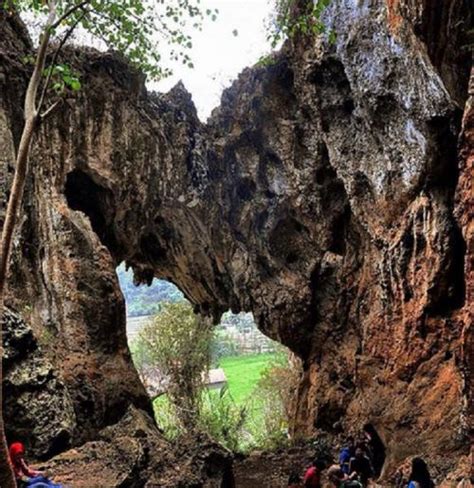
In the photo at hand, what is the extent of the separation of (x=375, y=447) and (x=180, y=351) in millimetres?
13006

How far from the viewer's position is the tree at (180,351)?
75.3 ft

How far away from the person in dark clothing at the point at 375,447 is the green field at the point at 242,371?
1161 inches

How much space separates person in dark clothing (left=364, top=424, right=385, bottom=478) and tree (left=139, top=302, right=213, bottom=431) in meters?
11.5

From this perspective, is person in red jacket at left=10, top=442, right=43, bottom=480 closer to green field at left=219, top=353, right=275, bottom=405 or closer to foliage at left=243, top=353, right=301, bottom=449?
foliage at left=243, top=353, right=301, bottom=449

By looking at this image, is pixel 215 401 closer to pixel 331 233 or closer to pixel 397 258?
pixel 331 233

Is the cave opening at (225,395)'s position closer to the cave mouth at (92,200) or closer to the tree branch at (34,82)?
the cave mouth at (92,200)

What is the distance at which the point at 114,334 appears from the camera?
1266 cm

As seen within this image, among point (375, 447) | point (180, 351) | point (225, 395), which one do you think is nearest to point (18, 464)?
point (375, 447)

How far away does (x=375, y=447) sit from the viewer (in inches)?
457

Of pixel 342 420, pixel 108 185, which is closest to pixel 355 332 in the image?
pixel 342 420

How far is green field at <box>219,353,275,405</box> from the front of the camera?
43581 millimetres

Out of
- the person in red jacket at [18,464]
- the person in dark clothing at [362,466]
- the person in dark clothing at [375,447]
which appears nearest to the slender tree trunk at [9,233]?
the person in red jacket at [18,464]

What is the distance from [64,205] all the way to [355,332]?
8832 mm

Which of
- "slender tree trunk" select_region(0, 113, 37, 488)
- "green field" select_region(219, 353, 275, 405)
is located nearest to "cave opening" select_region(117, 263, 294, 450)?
"green field" select_region(219, 353, 275, 405)
